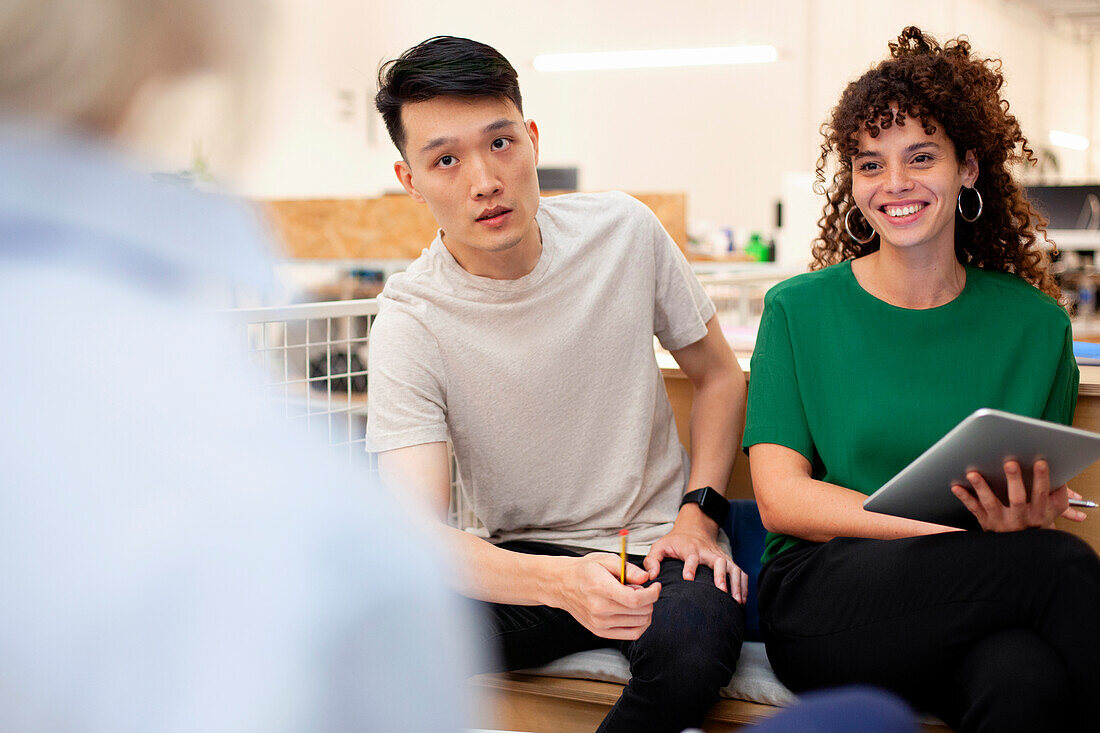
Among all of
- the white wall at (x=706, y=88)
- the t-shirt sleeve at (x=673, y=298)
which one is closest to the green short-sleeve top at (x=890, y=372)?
the t-shirt sleeve at (x=673, y=298)

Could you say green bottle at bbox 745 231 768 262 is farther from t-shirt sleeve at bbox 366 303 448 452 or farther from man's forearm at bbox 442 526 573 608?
man's forearm at bbox 442 526 573 608

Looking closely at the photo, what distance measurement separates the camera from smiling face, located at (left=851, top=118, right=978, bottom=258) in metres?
1.27

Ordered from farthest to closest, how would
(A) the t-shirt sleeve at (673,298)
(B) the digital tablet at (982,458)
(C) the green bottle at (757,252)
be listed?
1. (C) the green bottle at (757,252)
2. (A) the t-shirt sleeve at (673,298)
3. (B) the digital tablet at (982,458)

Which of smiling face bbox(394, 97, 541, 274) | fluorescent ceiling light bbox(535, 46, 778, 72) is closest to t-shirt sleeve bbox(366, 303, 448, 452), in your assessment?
smiling face bbox(394, 97, 541, 274)

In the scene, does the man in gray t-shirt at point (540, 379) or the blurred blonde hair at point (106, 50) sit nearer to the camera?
the blurred blonde hair at point (106, 50)

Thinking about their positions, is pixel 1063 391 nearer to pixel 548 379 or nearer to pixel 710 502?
pixel 710 502

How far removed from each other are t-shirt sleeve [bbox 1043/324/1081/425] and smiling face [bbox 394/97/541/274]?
67 centimetres

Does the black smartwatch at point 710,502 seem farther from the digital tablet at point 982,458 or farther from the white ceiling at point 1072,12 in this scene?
the white ceiling at point 1072,12

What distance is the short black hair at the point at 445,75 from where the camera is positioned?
1172mm

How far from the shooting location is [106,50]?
20cm

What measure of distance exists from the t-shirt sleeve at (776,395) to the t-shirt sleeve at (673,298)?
4.5 inches

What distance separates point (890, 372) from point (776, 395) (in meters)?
0.14

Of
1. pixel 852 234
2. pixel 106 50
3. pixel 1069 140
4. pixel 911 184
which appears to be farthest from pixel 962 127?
pixel 1069 140

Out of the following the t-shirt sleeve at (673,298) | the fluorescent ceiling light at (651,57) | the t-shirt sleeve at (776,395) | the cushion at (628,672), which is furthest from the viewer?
the fluorescent ceiling light at (651,57)
